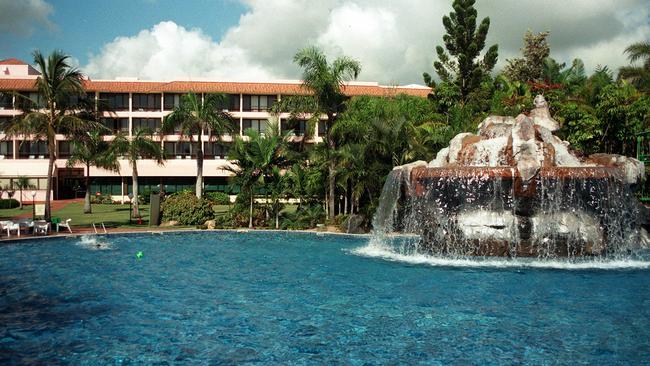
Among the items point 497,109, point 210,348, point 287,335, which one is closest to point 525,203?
point 287,335

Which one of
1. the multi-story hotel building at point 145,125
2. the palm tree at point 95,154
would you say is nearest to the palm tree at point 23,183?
the multi-story hotel building at point 145,125

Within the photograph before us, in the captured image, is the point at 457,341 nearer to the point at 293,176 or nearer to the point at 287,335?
the point at 287,335

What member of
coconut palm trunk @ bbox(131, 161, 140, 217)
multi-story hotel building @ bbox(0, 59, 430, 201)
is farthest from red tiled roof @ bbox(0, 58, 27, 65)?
coconut palm trunk @ bbox(131, 161, 140, 217)

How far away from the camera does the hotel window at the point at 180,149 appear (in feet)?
184

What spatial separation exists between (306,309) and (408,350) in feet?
9.30

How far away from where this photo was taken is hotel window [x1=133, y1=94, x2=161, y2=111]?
56.9 m

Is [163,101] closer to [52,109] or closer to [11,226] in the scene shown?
[52,109]

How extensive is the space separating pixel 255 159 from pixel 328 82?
525 cm

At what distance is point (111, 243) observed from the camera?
824 inches

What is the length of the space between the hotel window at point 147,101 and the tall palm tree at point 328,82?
33.4 m

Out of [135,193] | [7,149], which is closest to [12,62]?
[7,149]

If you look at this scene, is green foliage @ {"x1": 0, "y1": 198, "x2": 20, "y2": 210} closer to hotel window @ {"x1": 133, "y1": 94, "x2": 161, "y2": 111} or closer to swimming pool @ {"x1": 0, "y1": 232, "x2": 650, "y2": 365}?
hotel window @ {"x1": 133, "y1": 94, "x2": 161, "y2": 111}

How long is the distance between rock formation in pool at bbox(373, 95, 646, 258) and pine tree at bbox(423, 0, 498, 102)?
2496cm

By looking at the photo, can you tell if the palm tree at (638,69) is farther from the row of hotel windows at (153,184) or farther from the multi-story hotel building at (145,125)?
the row of hotel windows at (153,184)
